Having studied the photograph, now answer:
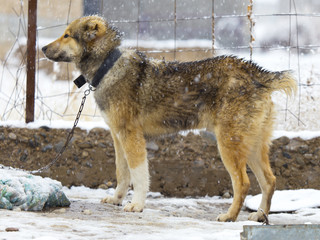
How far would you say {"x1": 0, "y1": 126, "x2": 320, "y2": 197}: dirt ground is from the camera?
6215 mm

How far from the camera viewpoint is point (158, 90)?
192 inches

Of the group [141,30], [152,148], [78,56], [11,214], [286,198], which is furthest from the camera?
[141,30]

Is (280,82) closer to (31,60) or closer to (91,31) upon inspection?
(91,31)

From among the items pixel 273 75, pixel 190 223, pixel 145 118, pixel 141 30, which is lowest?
pixel 190 223

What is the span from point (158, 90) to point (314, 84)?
3.00m

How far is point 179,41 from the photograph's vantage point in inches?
376

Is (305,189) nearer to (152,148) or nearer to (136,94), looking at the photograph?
(152,148)

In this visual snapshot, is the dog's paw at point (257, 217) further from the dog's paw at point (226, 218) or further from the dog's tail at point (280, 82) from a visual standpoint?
the dog's tail at point (280, 82)

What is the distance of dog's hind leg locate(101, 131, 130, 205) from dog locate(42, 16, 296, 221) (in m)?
0.01

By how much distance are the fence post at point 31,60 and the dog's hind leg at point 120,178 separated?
230 cm

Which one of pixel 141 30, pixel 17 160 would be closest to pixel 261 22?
pixel 141 30

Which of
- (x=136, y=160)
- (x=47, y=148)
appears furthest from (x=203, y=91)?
(x=47, y=148)

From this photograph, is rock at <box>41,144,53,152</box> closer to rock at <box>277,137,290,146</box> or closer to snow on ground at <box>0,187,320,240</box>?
snow on ground at <box>0,187,320,240</box>

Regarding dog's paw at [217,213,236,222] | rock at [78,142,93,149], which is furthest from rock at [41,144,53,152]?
dog's paw at [217,213,236,222]
